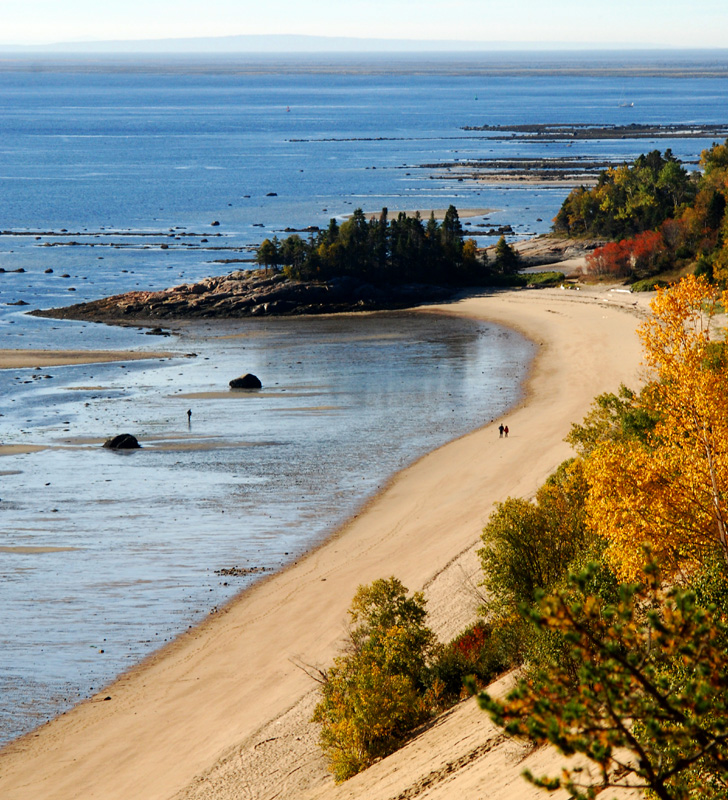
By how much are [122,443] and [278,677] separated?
76.4ft

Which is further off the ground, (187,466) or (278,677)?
(187,466)

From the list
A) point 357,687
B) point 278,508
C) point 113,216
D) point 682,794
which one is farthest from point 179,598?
point 113,216

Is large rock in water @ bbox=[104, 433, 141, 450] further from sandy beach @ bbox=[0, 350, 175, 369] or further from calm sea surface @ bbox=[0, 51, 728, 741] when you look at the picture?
sandy beach @ bbox=[0, 350, 175, 369]

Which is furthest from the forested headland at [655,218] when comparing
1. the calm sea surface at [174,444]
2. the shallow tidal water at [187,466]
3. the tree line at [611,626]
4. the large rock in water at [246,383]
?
the tree line at [611,626]

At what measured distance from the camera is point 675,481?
51.9 feet

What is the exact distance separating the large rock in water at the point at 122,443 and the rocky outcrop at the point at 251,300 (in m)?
36.0

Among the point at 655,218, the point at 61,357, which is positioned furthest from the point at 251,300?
the point at 655,218

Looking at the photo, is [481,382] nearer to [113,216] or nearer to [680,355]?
[680,355]

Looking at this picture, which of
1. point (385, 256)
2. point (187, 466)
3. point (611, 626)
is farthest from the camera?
point (385, 256)

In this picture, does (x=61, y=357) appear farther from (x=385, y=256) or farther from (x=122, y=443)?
(x=385, y=256)

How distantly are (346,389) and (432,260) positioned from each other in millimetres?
35438

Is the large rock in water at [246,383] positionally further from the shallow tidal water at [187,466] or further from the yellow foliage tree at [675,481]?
the yellow foliage tree at [675,481]

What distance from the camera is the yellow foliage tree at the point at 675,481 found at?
50.5 ft

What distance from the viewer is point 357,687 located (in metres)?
19.5
